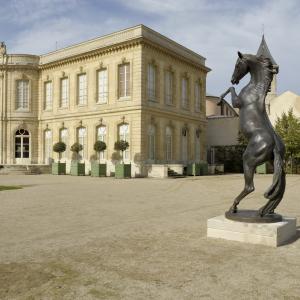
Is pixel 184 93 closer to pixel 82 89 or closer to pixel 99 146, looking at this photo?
pixel 82 89

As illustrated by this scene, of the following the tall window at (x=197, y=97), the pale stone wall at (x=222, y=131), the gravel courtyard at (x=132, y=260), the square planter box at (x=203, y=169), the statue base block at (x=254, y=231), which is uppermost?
the tall window at (x=197, y=97)

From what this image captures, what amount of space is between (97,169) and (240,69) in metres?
18.5

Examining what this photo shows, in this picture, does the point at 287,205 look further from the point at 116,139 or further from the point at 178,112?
the point at 178,112

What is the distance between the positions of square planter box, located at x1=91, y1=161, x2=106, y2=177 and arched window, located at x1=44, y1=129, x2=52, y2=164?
6645mm

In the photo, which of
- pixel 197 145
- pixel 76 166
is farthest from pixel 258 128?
pixel 197 145

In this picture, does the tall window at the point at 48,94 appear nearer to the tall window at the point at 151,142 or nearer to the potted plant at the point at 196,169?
the tall window at the point at 151,142

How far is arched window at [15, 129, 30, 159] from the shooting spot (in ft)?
100

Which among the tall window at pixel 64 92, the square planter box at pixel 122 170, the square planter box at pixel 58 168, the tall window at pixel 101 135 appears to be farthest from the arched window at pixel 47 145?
the square planter box at pixel 122 170

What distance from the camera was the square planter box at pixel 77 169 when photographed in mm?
25436

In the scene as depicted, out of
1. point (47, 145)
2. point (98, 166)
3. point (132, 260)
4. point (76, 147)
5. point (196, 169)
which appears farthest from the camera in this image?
point (47, 145)

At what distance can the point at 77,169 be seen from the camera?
25.4 metres

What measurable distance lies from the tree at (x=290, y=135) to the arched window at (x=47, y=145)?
57.8ft

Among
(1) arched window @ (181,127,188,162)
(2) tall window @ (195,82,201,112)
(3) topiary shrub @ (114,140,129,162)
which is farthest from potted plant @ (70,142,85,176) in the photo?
(2) tall window @ (195,82,201,112)

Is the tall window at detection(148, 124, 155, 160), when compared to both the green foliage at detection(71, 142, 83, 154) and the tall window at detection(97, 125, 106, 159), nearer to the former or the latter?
the tall window at detection(97, 125, 106, 159)
